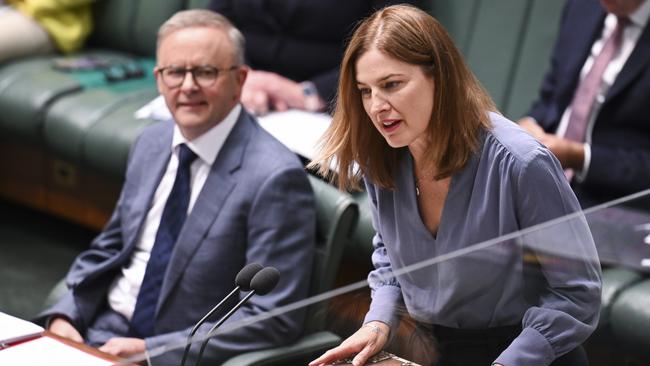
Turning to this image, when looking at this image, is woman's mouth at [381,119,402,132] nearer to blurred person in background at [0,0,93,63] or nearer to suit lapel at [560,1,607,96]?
suit lapel at [560,1,607,96]

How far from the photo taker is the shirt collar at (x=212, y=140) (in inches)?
87.7

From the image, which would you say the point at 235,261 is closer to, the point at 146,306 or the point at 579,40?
the point at 146,306

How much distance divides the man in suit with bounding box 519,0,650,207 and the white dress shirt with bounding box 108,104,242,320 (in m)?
0.79

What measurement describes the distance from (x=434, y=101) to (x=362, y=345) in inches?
14.5

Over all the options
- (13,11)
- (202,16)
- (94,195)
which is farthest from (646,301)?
(13,11)

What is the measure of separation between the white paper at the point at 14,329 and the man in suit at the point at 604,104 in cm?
127

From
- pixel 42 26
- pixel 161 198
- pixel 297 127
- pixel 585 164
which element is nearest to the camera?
pixel 161 198

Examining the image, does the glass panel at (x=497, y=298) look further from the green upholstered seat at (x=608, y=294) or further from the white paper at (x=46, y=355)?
the white paper at (x=46, y=355)

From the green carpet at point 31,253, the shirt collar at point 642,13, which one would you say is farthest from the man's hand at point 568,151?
the green carpet at point 31,253

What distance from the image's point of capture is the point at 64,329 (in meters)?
2.26

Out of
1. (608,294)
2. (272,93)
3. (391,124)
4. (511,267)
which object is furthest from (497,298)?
(272,93)

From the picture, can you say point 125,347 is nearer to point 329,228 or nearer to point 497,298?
point 329,228

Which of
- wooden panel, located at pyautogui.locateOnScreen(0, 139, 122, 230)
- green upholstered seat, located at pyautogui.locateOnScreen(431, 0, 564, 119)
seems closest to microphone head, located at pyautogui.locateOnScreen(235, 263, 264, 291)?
green upholstered seat, located at pyautogui.locateOnScreen(431, 0, 564, 119)

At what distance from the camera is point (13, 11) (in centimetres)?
388
